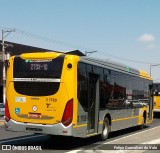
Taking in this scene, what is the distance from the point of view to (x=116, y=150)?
12.6 metres

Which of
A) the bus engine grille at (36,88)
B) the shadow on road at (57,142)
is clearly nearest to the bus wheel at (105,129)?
the shadow on road at (57,142)

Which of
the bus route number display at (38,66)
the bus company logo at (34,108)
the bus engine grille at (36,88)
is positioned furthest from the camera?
the bus route number display at (38,66)

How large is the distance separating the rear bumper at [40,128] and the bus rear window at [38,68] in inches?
60.7

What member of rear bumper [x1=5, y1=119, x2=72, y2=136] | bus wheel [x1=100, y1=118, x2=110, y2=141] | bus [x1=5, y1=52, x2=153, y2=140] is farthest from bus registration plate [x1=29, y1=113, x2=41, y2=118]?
bus wheel [x1=100, y1=118, x2=110, y2=141]

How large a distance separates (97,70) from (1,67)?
38567 millimetres

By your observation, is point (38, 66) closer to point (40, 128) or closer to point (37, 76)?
point (37, 76)

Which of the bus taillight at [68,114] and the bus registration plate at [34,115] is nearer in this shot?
the bus taillight at [68,114]

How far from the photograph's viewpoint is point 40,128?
42.2 ft

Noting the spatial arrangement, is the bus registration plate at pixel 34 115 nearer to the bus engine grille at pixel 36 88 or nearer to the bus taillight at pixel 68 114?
the bus engine grille at pixel 36 88

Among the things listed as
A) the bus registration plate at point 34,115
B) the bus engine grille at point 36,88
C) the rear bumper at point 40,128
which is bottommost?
the rear bumper at point 40,128

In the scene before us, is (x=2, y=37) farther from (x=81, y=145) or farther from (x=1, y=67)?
(x=81, y=145)

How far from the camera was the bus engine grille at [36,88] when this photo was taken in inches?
509

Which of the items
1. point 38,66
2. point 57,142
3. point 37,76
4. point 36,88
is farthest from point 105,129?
point 38,66

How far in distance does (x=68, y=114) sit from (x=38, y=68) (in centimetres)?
182
